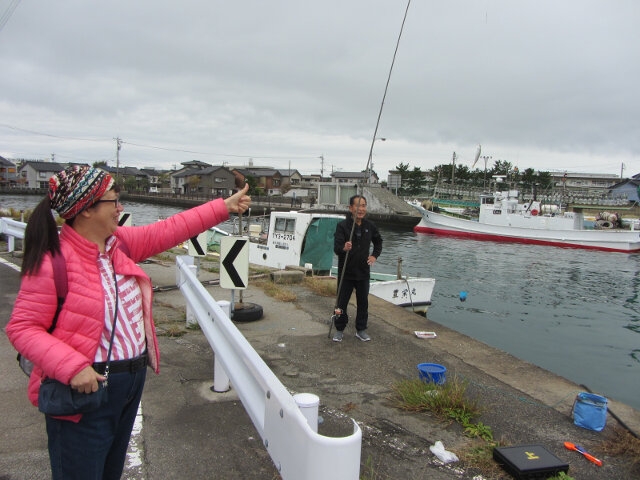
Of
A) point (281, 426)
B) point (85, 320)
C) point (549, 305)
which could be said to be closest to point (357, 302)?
point (281, 426)

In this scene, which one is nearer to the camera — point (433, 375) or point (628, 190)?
point (433, 375)

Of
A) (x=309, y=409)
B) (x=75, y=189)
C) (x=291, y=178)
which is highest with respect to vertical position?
(x=291, y=178)

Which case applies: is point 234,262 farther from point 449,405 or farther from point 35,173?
point 35,173

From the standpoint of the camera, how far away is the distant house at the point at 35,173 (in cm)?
8778

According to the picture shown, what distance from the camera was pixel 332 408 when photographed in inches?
147

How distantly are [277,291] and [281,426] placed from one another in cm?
604

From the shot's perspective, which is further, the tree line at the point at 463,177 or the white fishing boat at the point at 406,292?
the tree line at the point at 463,177

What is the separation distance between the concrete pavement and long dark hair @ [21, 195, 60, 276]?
170cm

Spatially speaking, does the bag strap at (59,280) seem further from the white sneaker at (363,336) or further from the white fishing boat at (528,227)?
the white fishing boat at (528,227)

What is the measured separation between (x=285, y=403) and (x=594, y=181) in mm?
120287

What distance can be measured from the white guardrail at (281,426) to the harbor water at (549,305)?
8.43 m

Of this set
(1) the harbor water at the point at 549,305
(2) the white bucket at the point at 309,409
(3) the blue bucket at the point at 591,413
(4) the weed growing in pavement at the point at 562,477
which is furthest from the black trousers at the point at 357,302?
(1) the harbor water at the point at 549,305

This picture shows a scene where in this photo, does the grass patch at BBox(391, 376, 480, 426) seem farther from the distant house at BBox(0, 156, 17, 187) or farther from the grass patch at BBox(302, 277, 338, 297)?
the distant house at BBox(0, 156, 17, 187)

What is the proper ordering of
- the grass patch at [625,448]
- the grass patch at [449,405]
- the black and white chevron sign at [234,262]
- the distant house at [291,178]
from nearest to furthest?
the grass patch at [625,448], the grass patch at [449,405], the black and white chevron sign at [234,262], the distant house at [291,178]
